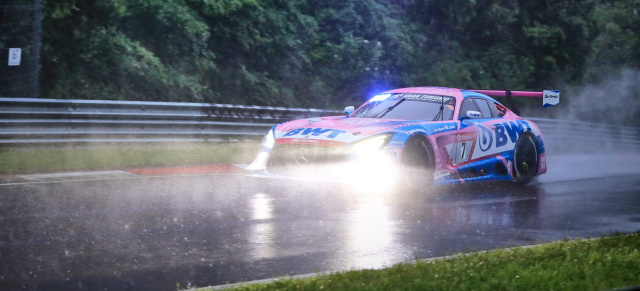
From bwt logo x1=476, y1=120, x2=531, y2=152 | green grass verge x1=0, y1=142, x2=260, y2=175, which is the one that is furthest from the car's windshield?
green grass verge x1=0, y1=142, x2=260, y2=175

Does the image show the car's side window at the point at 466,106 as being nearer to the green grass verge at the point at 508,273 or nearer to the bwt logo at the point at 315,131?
the bwt logo at the point at 315,131

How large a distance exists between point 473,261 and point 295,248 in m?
1.61

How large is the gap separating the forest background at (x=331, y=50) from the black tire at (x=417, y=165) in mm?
12411

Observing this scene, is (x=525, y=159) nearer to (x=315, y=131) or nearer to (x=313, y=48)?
(x=315, y=131)

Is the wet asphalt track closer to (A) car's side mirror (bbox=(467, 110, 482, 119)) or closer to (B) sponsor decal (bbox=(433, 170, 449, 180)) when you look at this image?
(B) sponsor decal (bbox=(433, 170, 449, 180))

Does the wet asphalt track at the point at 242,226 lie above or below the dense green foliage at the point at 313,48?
below

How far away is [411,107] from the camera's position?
1288cm

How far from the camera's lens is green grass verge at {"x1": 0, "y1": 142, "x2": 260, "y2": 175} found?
44.9 feet

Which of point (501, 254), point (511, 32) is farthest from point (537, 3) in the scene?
point (501, 254)

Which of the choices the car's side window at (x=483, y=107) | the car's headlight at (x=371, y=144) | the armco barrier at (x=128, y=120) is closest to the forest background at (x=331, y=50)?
the armco barrier at (x=128, y=120)

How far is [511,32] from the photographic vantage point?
3519 centimetres

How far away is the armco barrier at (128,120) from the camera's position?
51.8 ft

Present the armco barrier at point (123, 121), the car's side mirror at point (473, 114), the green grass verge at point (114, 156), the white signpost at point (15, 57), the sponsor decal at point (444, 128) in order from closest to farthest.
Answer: the sponsor decal at point (444, 128), the car's side mirror at point (473, 114), the green grass verge at point (114, 156), the armco barrier at point (123, 121), the white signpost at point (15, 57)

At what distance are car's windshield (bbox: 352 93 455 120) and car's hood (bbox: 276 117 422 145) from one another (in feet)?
1.34
